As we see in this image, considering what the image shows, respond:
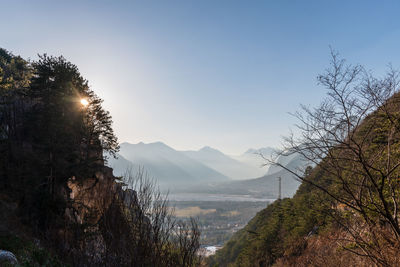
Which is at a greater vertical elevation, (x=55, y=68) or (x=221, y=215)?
(x=55, y=68)

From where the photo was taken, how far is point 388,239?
5812 millimetres

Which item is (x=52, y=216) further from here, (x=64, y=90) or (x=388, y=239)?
(x=388, y=239)

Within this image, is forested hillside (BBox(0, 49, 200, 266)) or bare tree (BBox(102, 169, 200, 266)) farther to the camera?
forested hillside (BBox(0, 49, 200, 266))

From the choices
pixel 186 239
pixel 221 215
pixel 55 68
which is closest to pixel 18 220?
pixel 55 68

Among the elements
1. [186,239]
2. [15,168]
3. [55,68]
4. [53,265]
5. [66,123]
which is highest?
[55,68]

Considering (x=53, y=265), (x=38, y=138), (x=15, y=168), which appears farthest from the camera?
(x=38, y=138)

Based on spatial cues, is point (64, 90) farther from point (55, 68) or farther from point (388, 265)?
point (388, 265)

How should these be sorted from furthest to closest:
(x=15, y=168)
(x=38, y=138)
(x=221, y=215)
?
(x=221, y=215), (x=38, y=138), (x=15, y=168)

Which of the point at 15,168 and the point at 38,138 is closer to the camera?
the point at 15,168

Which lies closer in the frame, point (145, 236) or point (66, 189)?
point (145, 236)

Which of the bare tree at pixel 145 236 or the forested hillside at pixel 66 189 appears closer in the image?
the bare tree at pixel 145 236

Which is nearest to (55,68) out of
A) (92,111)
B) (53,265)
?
(92,111)

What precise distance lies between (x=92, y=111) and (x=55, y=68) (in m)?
4.68

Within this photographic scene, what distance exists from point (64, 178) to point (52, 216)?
3057mm
